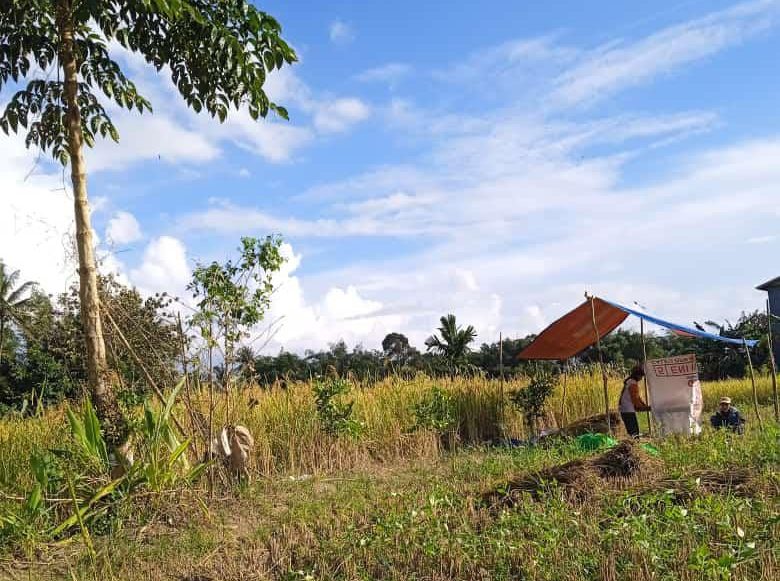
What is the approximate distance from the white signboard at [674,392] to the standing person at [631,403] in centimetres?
55

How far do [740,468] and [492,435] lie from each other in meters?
5.15

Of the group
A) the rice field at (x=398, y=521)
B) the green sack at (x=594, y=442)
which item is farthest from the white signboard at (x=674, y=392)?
the green sack at (x=594, y=442)

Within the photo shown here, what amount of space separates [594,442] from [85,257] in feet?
18.1

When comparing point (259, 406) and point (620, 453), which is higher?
point (259, 406)

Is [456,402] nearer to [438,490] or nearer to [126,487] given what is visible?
[438,490]

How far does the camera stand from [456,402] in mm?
10023

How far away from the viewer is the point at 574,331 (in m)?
10.6

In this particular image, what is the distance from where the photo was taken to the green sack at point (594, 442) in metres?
7.66

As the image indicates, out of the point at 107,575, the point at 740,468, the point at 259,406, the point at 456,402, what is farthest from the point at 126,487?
the point at 456,402

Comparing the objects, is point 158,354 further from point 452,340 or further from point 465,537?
point 452,340

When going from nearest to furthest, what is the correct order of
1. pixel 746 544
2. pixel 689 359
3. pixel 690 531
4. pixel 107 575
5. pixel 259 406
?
pixel 746 544 → pixel 690 531 → pixel 107 575 → pixel 259 406 → pixel 689 359

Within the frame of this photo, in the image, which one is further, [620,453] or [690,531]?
[620,453]

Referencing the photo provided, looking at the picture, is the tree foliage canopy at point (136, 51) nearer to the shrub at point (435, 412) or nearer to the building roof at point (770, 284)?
the shrub at point (435, 412)

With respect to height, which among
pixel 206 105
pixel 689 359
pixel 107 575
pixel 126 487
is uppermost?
pixel 206 105
